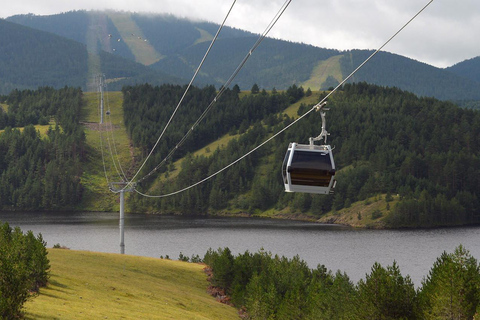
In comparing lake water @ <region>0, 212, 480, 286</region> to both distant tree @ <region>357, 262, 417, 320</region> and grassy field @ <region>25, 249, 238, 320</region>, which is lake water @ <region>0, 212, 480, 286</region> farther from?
distant tree @ <region>357, 262, 417, 320</region>

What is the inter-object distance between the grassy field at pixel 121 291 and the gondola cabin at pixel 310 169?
16.1 metres

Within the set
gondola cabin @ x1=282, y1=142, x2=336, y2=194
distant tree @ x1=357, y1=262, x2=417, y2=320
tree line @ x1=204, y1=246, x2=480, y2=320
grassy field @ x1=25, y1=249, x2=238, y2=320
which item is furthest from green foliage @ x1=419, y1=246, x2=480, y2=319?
grassy field @ x1=25, y1=249, x2=238, y2=320

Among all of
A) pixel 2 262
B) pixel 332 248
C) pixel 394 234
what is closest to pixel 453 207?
pixel 394 234

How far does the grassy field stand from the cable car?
16.1 metres

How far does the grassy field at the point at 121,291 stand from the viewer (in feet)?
134

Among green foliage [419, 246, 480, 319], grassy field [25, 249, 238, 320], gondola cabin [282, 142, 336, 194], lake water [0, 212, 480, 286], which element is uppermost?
gondola cabin [282, 142, 336, 194]

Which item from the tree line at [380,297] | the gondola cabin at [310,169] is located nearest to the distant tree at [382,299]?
the tree line at [380,297]

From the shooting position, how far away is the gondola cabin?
29.1 metres

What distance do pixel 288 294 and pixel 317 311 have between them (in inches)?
339

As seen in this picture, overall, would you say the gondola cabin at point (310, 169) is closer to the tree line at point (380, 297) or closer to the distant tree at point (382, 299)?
the tree line at point (380, 297)

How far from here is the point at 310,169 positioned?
29094 millimetres

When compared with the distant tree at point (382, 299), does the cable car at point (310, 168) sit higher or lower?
higher

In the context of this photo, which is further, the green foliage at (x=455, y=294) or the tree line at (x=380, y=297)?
the tree line at (x=380, y=297)

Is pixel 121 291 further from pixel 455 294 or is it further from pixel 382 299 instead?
pixel 455 294
